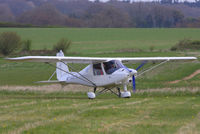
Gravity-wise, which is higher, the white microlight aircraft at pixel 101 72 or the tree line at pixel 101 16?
the tree line at pixel 101 16

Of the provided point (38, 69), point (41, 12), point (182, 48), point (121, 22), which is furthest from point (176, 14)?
point (38, 69)

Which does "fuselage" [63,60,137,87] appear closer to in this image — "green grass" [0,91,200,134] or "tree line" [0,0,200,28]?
"green grass" [0,91,200,134]

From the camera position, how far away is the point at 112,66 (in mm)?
18078

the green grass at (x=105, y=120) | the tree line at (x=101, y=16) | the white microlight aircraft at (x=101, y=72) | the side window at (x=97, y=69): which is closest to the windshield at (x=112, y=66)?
the white microlight aircraft at (x=101, y=72)

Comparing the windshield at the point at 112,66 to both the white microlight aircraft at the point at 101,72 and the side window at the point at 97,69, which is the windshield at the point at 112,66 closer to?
the white microlight aircraft at the point at 101,72

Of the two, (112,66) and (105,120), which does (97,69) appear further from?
(105,120)

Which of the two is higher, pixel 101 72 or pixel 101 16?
pixel 101 16

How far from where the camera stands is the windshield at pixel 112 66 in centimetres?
1786

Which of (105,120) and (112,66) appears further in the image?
(112,66)

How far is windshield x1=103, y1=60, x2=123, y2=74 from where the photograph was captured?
58.6ft

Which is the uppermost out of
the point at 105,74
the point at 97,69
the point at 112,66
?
the point at 112,66

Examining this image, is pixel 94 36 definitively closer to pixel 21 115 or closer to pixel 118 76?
pixel 118 76

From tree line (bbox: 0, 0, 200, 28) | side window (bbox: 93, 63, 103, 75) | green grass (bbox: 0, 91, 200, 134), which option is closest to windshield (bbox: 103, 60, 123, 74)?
side window (bbox: 93, 63, 103, 75)

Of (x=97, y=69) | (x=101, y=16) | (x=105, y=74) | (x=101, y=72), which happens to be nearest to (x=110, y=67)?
(x=105, y=74)
